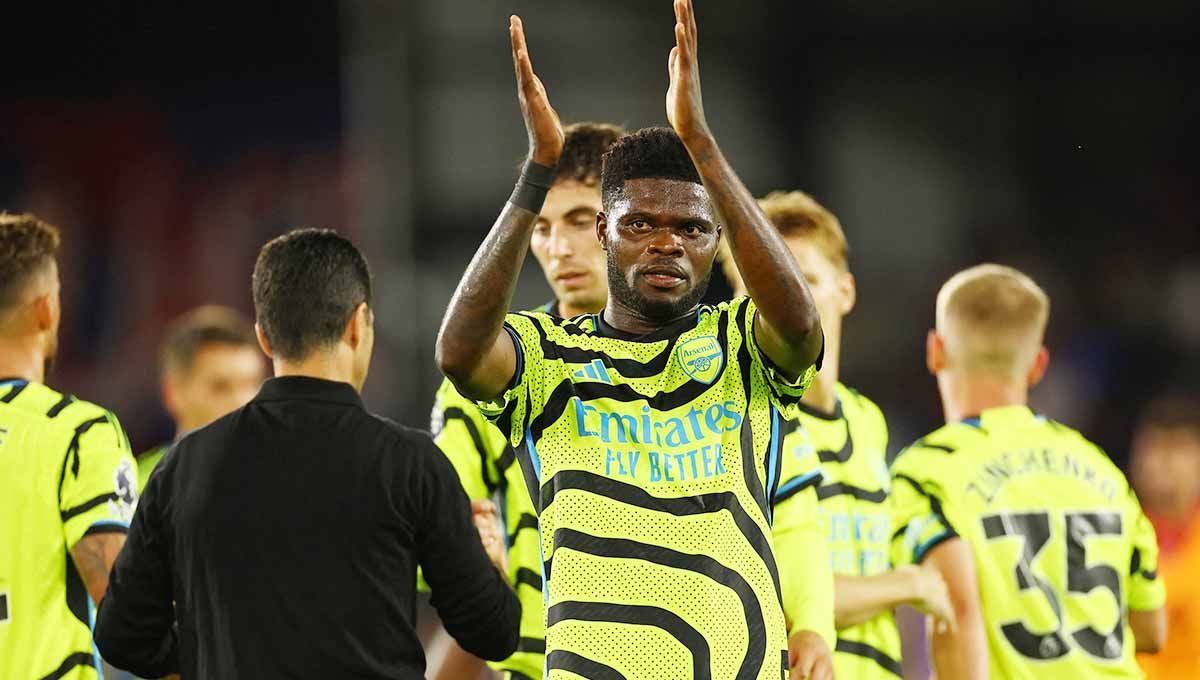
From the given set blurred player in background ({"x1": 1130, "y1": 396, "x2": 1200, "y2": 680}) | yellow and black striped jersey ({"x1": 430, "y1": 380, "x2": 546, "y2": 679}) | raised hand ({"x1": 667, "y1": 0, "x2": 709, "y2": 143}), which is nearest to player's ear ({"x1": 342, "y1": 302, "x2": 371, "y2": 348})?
yellow and black striped jersey ({"x1": 430, "y1": 380, "x2": 546, "y2": 679})

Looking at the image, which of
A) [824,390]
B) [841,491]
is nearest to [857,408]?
[824,390]

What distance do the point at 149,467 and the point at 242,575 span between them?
15.1 ft

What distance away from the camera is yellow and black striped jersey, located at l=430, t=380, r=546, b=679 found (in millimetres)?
4078

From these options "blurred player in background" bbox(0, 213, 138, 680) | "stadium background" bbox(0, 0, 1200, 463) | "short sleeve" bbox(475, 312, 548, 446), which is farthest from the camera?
"stadium background" bbox(0, 0, 1200, 463)

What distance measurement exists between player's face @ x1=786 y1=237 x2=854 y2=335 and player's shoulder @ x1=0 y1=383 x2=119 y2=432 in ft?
6.52

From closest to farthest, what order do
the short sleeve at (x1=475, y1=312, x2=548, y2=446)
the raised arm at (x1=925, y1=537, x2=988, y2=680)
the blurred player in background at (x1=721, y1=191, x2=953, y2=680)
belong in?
1. the short sleeve at (x1=475, y1=312, x2=548, y2=446)
2. the blurred player in background at (x1=721, y1=191, x2=953, y2=680)
3. the raised arm at (x1=925, y1=537, x2=988, y2=680)

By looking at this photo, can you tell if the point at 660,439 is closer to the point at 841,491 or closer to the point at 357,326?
the point at 357,326

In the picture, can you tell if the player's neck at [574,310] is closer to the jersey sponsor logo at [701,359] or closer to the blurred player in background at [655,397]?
the blurred player in background at [655,397]

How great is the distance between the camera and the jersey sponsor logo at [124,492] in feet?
13.1

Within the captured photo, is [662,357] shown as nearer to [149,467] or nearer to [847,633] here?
[847,633]

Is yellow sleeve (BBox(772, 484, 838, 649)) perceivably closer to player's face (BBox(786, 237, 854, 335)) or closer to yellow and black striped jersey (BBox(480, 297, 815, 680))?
yellow and black striped jersey (BBox(480, 297, 815, 680))

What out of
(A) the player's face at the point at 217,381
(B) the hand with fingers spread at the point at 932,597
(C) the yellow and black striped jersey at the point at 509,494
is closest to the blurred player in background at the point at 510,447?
(C) the yellow and black striped jersey at the point at 509,494

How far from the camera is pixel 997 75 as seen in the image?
10430 millimetres

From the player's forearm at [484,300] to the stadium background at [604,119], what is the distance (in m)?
6.29
